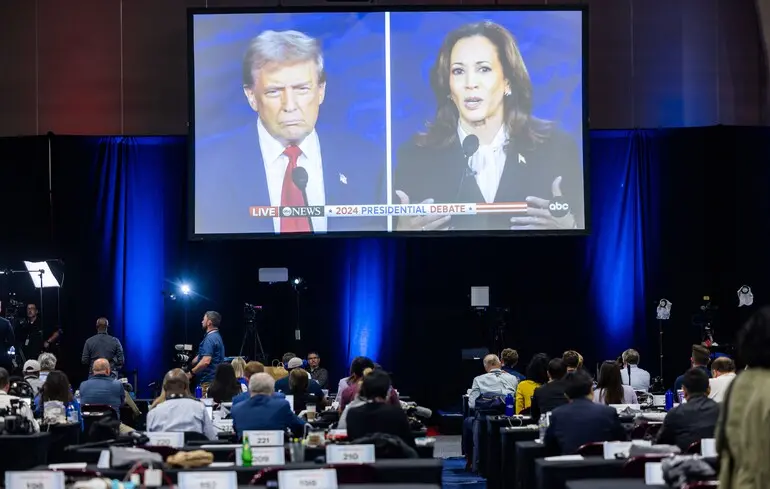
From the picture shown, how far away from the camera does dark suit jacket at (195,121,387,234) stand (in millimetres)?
13469

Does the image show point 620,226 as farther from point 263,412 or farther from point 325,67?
point 263,412

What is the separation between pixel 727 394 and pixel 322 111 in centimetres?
1016

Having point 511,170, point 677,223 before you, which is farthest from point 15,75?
point 677,223

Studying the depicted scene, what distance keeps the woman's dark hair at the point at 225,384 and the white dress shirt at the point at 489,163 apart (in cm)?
474

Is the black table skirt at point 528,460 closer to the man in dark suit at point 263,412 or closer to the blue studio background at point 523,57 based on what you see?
the man in dark suit at point 263,412

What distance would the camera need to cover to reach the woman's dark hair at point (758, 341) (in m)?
3.82

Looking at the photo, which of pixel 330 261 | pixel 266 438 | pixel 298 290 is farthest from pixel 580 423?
pixel 330 261

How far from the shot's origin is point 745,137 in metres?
15.2

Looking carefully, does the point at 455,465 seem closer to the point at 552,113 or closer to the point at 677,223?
the point at 552,113

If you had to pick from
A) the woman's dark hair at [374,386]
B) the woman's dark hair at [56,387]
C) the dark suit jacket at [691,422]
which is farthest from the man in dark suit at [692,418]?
the woman's dark hair at [56,387]

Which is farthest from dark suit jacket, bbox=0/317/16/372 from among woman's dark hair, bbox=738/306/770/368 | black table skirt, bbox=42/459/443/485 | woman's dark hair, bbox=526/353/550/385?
woman's dark hair, bbox=738/306/770/368

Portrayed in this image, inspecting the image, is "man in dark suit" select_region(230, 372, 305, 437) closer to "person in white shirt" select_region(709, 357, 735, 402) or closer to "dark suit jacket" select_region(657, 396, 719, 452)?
"dark suit jacket" select_region(657, 396, 719, 452)

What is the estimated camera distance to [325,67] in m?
13.7

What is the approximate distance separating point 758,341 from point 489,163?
32.1 feet
